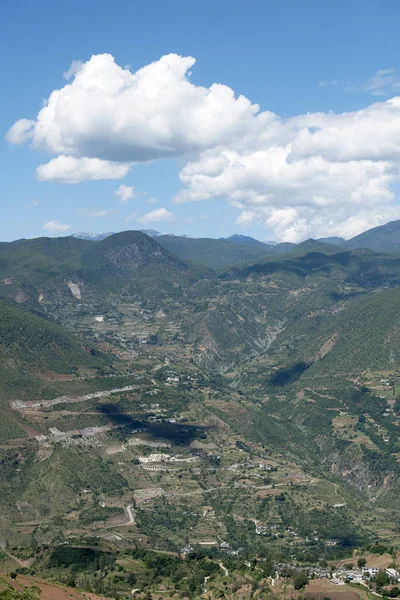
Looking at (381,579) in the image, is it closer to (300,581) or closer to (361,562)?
(300,581)

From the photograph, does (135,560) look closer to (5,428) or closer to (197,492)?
(197,492)

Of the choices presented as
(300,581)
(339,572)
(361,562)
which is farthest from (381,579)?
(361,562)

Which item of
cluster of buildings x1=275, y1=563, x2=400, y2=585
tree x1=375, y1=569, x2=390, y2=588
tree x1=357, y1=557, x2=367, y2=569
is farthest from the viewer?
tree x1=357, y1=557, x2=367, y2=569

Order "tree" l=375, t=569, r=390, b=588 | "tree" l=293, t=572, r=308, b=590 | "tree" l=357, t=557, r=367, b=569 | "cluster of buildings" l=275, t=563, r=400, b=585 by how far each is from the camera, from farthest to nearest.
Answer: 1. "tree" l=357, t=557, r=367, b=569
2. "cluster of buildings" l=275, t=563, r=400, b=585
3. "tree" l=375, t=569, r=390, b=588
4. "tree" l=293, t=572, r=308, b=590

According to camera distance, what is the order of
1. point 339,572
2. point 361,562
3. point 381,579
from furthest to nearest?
point 361,562 < point 339,572 < point 381,579

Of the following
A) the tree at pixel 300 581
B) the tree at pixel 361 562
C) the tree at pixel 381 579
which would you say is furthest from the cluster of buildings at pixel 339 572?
the tree at pixel 300 581

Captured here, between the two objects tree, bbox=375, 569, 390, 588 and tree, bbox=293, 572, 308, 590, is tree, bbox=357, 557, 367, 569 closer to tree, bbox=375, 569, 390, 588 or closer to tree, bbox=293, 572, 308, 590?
tree, bbox=375, 569, 390, 588

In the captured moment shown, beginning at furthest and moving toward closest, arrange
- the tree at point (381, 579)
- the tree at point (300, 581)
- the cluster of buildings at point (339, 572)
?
the cluster of buildings at point (339, 572) → the tree at point (381, 579) → the tree at point (300, 581)

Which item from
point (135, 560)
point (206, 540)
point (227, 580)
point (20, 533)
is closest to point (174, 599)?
point (227, 580)

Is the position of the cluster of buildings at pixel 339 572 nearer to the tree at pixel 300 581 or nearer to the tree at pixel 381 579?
the tree at pixel 381 579

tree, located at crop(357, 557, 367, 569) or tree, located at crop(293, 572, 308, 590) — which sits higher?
tree, located at crop(293, 572, 308, 590)

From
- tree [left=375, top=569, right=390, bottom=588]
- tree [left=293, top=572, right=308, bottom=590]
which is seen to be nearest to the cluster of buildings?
tree [left=375, top=569, right=390, bottom=588]
